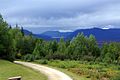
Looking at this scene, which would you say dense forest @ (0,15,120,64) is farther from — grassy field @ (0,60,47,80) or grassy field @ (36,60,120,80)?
grassy field @ (0,60,47,80)

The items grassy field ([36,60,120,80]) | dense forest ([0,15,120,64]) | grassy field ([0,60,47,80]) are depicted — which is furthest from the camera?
dense forest ([0,15,120,64])

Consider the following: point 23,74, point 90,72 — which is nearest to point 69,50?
point 90,72

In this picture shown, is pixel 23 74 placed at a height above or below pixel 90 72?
above

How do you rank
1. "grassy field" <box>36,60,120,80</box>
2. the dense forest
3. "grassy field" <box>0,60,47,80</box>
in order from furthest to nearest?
1. the dense forest
2. "grassy field" <box>36,60,120,80</box>
3. "grassy field" <box>0,60,47,80</box>

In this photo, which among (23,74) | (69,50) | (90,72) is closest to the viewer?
(23,74)

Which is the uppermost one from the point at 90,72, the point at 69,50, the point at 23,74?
the point at 23,74

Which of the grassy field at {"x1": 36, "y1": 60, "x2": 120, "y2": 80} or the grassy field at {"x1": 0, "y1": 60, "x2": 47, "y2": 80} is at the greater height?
the grassy field at {"x1": 0, "y1": 60, "x2": 47, "y2": 80}

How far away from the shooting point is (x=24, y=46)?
12138 centimetres

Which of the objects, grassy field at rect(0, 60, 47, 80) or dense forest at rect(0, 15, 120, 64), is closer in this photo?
grassy field at rect(0, 60, 47, 80)

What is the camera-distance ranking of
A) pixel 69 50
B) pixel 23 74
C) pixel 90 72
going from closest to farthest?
pixel 23 74, pixel 90 72, pixel 69 50

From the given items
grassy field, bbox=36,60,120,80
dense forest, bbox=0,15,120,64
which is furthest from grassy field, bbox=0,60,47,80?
dense forest, bbox=0,15,120,64

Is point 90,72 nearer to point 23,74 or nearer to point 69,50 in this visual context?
point 23,74

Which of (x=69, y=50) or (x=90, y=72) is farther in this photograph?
(x=69, y=50)

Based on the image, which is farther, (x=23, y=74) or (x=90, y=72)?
(x=90, y=72)
